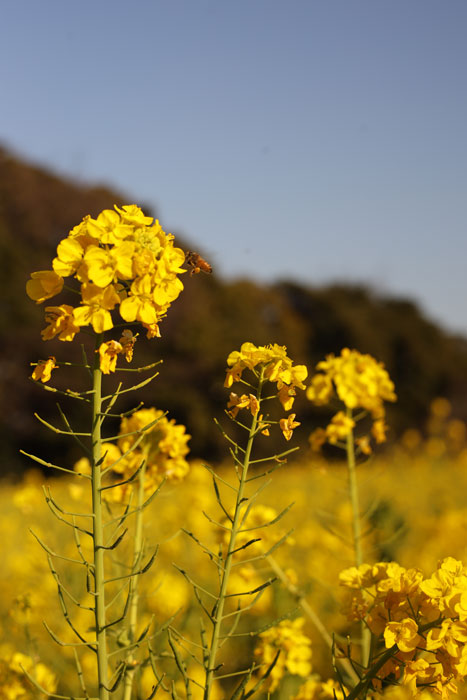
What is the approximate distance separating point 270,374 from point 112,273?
0.38m

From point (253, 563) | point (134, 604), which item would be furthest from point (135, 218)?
point (253, 563)

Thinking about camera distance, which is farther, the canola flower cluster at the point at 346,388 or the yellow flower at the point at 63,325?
the canola flower cluster at the point at 346,388

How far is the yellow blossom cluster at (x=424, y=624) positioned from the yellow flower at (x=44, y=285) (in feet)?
2.79

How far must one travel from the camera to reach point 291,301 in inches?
632

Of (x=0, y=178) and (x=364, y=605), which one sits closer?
(x=364, y=605)

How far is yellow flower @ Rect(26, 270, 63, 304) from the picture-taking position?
3.90ft

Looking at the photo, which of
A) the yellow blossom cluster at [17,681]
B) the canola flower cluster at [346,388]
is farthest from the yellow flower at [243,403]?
the yellow blossom cluster at [17,681]

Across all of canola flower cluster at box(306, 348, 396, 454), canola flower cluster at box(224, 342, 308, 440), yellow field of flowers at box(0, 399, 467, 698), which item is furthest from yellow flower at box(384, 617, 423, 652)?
canola flower cluster at box(306, 348, 396, 454)

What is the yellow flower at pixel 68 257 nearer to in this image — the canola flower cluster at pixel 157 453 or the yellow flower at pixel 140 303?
the yellow flower at pixel 140 303

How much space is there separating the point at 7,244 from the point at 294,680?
11.2 m

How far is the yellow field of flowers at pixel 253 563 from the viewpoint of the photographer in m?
2.30

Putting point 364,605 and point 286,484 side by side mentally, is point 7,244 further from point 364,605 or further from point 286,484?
point 364,605

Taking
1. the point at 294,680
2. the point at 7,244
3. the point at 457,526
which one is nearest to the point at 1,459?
the point at 7,244

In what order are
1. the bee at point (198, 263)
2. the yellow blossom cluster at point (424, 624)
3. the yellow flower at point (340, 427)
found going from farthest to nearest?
the yellow flower at point (340, 427) → the bee at point (198, 263) → the yellow blossom cluster at point (424, 624)
